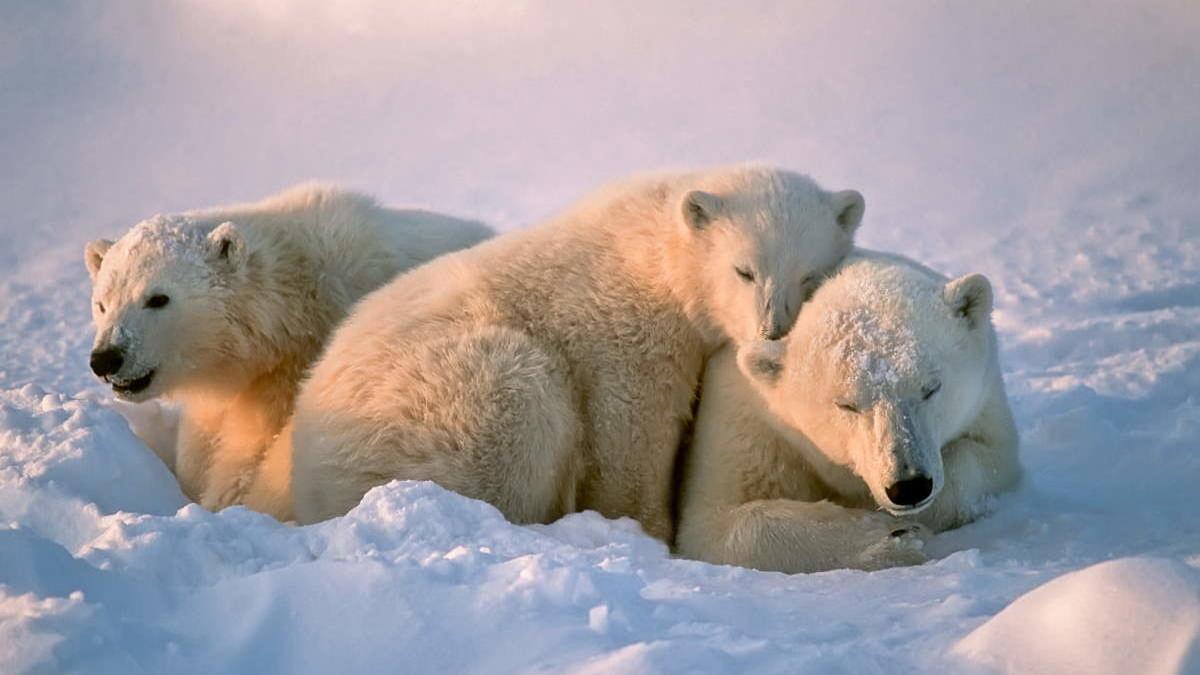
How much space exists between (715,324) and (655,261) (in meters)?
0.40

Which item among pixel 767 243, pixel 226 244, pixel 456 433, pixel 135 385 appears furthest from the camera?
pixel 226 244

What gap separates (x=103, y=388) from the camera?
1016 cm

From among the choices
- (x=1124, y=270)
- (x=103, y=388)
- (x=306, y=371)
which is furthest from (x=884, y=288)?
(x=1124, y=270)

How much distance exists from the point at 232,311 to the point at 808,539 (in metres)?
3.23

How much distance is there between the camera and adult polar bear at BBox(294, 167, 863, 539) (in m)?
4.95

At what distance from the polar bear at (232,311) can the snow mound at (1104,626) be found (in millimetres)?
3799

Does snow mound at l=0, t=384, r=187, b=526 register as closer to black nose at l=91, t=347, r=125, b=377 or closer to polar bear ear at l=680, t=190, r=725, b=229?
black nose at l=91, t=347, r=125, b=377

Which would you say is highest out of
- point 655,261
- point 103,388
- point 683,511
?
point 655,261

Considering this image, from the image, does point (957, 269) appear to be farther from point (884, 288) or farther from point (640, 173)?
point (884, 288)

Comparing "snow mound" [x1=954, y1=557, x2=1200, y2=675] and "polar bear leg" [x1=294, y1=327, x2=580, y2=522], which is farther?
"polar bear leg" [x1=294, y1=327, x2=580, y2=522]

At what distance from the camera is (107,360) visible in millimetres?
5887

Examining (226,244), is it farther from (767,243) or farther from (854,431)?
(854,431)

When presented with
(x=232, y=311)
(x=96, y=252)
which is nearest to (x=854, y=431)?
(x=232, y=311)

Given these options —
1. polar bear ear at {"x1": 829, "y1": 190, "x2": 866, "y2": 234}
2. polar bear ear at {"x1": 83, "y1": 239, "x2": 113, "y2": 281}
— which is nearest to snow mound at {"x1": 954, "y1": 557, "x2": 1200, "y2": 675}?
polar bear ear at {"x1": 829, "y1": 190, "x2": 866, "y2": 234}
